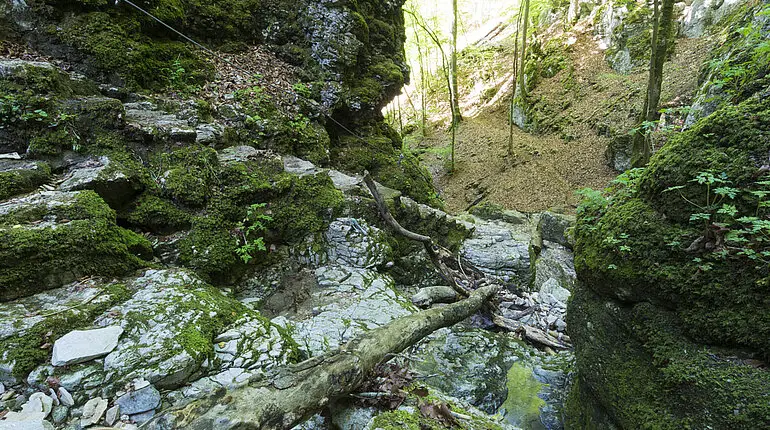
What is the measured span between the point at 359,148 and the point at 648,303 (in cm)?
859

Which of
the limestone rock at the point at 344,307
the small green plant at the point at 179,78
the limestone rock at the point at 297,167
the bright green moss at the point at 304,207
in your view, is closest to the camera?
the limestone rock at the point at 344,307

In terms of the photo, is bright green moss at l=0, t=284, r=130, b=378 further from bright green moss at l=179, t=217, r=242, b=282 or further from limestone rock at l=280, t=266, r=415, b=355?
limestone rock at l=280, t=266, r=415, b=355

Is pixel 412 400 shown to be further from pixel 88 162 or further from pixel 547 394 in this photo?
pixel 88 162

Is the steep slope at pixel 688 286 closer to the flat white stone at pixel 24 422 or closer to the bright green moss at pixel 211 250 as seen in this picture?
the flat white stone at pixel 24 422

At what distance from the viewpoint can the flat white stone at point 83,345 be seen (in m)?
2.33

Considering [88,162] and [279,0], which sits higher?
[279,0]

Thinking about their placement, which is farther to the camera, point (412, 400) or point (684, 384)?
point (412, 400)

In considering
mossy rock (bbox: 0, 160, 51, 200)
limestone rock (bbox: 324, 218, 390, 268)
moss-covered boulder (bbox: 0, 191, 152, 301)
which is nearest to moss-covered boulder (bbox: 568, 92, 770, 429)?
limestone rock (bbox: 324, 218, 390, 268)

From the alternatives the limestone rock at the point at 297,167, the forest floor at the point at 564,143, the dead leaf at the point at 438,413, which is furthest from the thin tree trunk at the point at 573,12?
the dead leaf at the point at 438,413

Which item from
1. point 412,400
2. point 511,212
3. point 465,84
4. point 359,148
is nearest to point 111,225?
point 412,400

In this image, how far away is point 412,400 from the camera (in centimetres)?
263

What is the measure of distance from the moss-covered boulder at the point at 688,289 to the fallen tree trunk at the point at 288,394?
2182 mm

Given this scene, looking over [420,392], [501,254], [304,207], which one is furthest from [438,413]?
[501,254]

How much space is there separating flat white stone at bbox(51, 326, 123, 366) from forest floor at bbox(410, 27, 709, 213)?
1247cm
